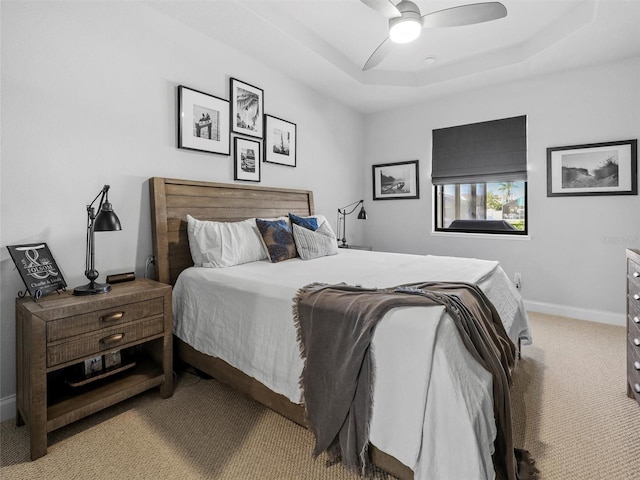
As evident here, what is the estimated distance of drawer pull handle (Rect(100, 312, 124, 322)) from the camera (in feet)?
5.61

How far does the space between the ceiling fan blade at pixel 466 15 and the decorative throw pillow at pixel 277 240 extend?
5.99 ft

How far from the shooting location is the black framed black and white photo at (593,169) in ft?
10.3

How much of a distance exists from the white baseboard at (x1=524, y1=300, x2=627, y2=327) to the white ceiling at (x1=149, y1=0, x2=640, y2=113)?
8.17 ft

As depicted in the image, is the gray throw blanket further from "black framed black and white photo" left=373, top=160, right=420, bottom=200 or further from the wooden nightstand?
"black framed black and white photo" left=373, top=160, right=420, bottom=200

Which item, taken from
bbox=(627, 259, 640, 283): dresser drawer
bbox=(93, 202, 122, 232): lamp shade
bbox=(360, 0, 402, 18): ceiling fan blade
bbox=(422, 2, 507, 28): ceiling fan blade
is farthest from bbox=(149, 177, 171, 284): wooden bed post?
bbox=(627, 259, 640, 283): dresser drawer

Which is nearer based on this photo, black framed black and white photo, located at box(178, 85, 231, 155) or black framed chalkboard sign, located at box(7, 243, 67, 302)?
black framed chalkboard sign, located at box(7, 243, 67, 302)

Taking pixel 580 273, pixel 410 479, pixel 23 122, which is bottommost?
pixel 410 479

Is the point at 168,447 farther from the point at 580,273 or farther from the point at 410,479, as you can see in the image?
the point at 580,273

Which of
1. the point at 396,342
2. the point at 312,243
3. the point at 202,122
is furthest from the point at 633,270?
the point at 202,122

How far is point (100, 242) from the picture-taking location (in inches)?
85.8

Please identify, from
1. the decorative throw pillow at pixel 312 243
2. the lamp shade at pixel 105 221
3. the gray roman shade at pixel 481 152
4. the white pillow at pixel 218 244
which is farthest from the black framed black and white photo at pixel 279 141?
the gray roman shade at pixel 481 152

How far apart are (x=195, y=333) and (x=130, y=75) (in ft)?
6.11

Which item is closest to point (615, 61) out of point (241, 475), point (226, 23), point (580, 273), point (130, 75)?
point (580, 273)

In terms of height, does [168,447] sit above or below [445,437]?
below
